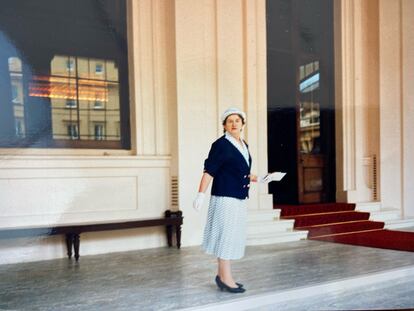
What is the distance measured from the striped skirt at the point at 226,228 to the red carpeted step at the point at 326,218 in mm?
3102

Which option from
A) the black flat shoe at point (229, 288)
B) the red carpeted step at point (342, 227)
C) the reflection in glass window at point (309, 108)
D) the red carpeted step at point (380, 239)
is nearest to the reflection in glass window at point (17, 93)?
the black flat shoe at point (229, 288)

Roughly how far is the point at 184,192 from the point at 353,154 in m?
3.47

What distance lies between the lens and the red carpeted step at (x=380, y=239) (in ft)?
18.6

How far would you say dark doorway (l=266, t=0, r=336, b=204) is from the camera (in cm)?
750

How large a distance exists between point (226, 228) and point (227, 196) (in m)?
0.25

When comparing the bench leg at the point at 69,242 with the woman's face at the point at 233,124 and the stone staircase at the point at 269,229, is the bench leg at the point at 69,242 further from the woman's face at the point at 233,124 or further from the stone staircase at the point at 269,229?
the woman's face at the point at 233,124

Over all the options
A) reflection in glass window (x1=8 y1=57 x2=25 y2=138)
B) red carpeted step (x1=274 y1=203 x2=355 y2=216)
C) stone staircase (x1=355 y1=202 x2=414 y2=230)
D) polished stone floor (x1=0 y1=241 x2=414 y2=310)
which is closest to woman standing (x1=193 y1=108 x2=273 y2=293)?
polished stone floor (x1=0 y1=241 x2=414 y2=310)

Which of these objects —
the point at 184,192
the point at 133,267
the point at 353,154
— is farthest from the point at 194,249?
the point at 353,154

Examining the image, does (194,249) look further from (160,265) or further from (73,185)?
(73,185)

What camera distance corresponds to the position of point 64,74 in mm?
5098

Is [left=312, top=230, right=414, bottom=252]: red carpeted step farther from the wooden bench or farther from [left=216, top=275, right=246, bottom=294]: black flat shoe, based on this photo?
[left=216, top=275, right=246, bottom=294]: black flat shoe

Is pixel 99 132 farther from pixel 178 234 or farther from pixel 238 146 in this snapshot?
pixel 238 146

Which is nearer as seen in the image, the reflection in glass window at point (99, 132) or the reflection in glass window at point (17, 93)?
the reflection in glass window at point (17, 93)

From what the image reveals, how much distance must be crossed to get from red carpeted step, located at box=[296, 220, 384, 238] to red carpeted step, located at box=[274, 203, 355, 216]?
0.38 m
